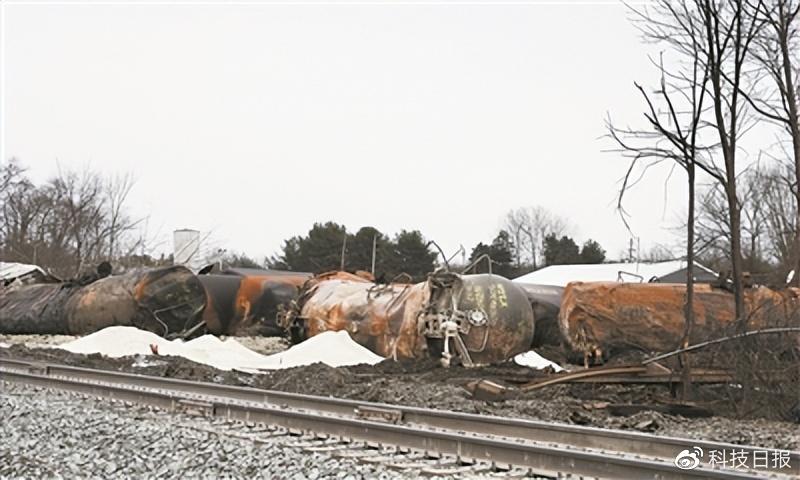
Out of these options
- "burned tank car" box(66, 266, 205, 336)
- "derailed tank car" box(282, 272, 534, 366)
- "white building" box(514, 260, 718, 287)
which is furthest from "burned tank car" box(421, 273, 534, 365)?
"white building" box(514, 260, 718, 287)

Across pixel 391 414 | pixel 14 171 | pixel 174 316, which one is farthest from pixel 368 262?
pixel 391 414

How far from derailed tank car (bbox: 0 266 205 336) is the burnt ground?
492 cm

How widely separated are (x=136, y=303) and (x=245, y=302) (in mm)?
2775

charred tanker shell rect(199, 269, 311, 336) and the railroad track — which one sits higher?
charred tanker shell rect(199, 269, 311, 336)

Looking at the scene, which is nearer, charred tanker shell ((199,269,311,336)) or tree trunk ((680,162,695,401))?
tree trunk ((680,162,695,401))

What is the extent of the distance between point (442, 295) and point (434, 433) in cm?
893

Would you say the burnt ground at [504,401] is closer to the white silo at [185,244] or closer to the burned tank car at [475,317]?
the burned tank car at [475,317]

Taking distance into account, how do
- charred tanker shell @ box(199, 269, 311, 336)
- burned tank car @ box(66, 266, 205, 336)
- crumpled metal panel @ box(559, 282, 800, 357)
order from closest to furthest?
crumpled metal panel @ box(559, 282, 800, 357)
burned tank car @ box(66, 266, 205, 336)
charred tanker shell @ box(199, 269, 311, 336)

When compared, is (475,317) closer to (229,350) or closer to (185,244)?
(229,350)

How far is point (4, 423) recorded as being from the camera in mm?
8883

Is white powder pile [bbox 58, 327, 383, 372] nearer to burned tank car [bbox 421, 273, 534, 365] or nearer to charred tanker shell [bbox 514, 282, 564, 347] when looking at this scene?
burned tank car [bbox 421, 273, 534, 365]

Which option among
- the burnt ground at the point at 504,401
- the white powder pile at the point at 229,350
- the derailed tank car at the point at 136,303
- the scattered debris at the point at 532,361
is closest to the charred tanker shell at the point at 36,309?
the derailed tank car at the point at 136,303

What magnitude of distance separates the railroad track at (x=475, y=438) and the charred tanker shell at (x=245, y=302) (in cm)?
1190

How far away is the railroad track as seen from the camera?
588 cm
